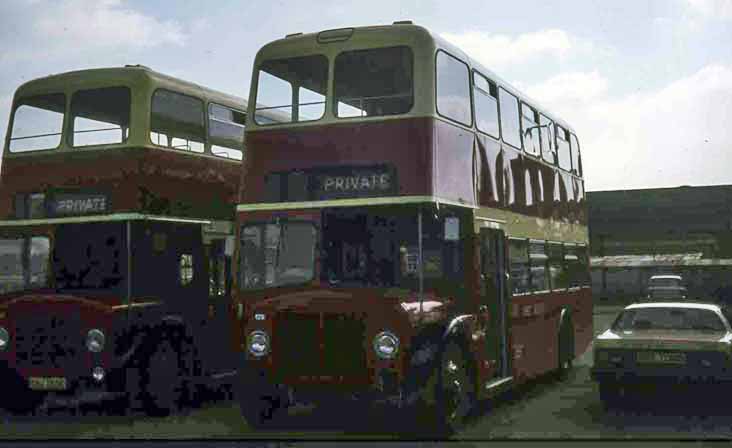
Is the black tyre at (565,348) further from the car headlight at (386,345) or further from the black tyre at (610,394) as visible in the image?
the car headlight at (386,345)

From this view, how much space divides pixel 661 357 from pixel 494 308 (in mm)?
2085

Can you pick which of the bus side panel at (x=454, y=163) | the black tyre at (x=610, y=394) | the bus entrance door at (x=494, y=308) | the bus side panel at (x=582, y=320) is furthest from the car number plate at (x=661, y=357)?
the bus side panel at (x=582, y=320)

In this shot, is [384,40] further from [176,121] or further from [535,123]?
[535,123]

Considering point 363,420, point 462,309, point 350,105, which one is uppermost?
point 350,105

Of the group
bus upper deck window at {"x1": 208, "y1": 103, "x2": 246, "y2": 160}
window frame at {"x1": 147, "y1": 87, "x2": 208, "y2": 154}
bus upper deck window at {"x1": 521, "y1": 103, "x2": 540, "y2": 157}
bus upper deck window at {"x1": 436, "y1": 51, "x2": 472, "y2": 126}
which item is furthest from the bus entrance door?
window frame at {"x1": 147, "y1": 87, "x2": 208, "y2": 154}

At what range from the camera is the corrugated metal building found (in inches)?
2158

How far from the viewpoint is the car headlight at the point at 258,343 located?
421 inches

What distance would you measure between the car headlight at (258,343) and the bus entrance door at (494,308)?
2.71 metres

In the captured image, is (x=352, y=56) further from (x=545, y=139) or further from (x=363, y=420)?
(x=545, y=139)

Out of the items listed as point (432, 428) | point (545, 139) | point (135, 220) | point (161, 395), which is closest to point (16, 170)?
point (135, 220)

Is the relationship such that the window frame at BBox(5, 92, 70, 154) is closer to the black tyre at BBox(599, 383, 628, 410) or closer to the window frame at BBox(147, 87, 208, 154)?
the window frame at BBox(147, 87, 208, 154)

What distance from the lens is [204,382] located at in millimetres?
13977

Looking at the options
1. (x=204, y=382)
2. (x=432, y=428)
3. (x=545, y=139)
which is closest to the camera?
(x=432, y=428)

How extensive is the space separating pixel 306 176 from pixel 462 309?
2290mm
